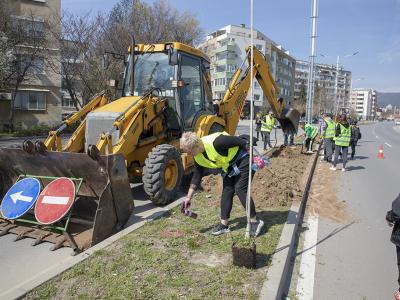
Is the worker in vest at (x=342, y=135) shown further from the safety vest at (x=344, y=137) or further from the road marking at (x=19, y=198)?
the road marking at (x=19, y=198)

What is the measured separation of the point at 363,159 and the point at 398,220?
550 inches

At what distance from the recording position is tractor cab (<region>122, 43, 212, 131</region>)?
28.6 ft

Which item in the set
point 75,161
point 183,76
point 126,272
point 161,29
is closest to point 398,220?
point 126,272

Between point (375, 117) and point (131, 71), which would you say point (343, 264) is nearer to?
point (131, 71)

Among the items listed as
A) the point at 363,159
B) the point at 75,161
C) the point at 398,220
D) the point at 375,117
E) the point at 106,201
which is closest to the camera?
the point at 398,220

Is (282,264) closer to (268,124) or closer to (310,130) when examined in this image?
(310,130)

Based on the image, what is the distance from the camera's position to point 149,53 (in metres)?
8.91

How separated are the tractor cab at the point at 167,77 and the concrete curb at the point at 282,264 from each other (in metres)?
3.44

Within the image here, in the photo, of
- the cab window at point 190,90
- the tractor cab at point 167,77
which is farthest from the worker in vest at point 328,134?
the tractor cab at point 167,77

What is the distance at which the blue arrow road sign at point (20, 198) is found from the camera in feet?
19.9

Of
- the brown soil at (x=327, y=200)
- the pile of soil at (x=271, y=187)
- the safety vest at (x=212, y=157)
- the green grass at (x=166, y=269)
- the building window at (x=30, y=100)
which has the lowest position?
the brown soil at (x=327, y=200)

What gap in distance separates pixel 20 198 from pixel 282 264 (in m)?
4.11

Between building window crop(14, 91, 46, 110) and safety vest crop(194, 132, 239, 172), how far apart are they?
29143mm

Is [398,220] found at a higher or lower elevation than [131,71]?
lower
